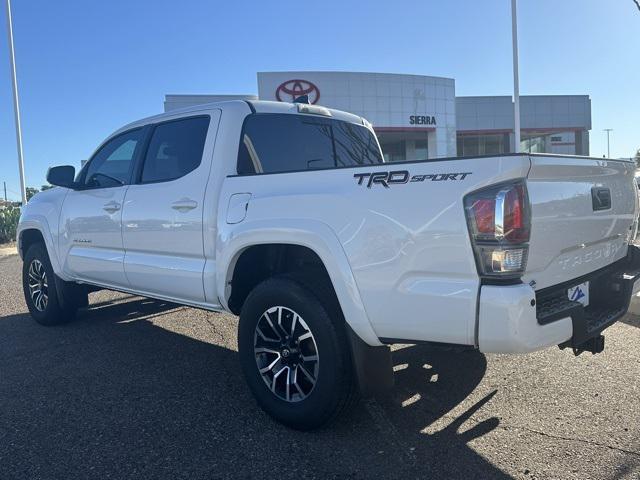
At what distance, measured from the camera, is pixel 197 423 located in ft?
11.2

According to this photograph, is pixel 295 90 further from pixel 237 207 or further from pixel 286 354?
pixel 286 354

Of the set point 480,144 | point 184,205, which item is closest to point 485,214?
point 184,205

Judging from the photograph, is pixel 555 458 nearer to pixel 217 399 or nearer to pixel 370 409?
pixel 370 409

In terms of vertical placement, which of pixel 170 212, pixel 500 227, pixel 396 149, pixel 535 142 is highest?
pixel 535 142

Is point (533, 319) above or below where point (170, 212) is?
below

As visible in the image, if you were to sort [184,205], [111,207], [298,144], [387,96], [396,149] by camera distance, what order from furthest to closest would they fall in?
[396,149], [387,96], [111,207], [298,144], [184,205]

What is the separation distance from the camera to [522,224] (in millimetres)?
2426

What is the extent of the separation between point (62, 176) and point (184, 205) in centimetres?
211

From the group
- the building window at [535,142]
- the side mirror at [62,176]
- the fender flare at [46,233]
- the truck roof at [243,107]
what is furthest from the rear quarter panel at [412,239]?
the building window at [535,142]

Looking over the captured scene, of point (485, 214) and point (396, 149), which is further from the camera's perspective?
point (396, 149)

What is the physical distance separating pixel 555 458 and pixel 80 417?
289 centimetres

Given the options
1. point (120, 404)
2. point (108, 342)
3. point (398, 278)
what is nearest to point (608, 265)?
point (398, 278)

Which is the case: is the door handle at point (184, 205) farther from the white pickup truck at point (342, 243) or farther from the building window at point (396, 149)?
the building window at point (396, 149)

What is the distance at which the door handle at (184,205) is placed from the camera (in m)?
3.83
